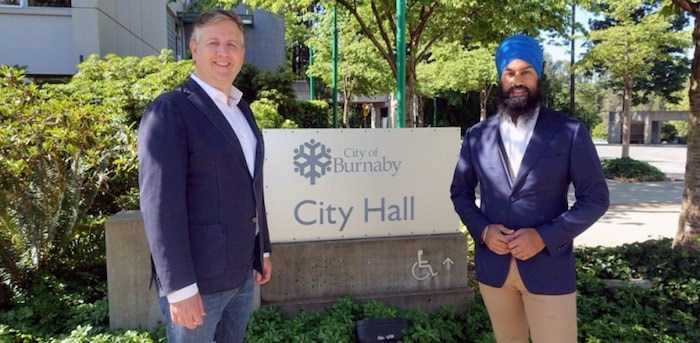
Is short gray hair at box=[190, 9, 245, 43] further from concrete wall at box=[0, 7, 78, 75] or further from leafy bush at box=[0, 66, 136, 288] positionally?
concrete wall at box=[0, 7, 78, 75]

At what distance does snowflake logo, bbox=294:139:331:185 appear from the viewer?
3.89 metres

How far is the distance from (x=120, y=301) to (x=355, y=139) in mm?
1966

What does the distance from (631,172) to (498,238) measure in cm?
1490

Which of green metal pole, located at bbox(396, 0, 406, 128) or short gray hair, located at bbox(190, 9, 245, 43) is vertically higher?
green metal pole, located at bbox(396, 0, 406, 128)

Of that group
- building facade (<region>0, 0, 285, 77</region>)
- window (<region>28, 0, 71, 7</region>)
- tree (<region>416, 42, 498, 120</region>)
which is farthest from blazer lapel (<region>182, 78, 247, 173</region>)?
tree (<region>416, 42, 498, 120</region>)

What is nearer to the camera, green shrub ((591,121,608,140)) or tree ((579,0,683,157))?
tree ((579,0,683,157))

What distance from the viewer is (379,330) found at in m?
3.52

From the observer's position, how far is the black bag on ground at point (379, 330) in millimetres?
3484

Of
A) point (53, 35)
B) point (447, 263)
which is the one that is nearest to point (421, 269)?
point (447, 263)

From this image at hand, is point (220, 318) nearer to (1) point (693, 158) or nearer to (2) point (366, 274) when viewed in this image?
(2) point (366, 274)

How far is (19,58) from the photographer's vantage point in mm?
10664

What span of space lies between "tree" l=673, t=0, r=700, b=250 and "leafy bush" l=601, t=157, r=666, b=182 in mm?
10784

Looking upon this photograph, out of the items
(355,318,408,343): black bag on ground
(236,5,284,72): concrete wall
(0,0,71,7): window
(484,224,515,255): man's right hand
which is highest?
(236,5,284,72): concrete wall

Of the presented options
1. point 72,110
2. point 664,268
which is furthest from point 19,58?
point 664,268
